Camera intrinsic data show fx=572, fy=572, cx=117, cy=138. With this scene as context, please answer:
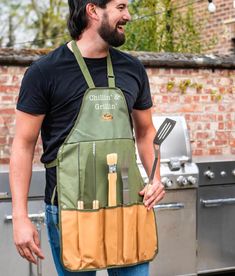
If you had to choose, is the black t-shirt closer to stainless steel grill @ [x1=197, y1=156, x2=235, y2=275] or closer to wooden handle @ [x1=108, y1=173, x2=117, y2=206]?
wooden handle @ [x1=108, y1=173, x2=117, y2=206]

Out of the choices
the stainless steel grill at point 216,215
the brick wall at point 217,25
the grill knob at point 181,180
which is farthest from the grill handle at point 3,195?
the brick wall at point 217,25

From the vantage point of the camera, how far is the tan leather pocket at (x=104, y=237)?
198cm

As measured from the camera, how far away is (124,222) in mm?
2037

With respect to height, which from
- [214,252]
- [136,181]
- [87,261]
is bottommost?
[214,252]

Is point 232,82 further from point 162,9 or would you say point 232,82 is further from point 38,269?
point 38,269

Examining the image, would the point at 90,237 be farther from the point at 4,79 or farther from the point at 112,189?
the point at 4,79

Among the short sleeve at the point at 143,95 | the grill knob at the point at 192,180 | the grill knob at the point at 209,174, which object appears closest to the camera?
the short sleeve at the point at 143,95

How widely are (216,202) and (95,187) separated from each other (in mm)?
2677

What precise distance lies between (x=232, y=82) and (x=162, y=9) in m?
2.35

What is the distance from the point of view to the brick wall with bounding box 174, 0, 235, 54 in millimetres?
9047

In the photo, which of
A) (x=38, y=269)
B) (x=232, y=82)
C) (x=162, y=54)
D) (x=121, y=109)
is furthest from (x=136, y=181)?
(x=232, y=82)

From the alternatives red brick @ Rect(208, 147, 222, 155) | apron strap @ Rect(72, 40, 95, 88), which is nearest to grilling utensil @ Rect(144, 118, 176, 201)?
apron strap @ Rect(72, 40, 95, 88)

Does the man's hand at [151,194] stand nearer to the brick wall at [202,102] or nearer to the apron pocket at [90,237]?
the apron pocket at [90,237]

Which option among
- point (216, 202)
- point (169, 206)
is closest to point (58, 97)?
point (169, 206)
